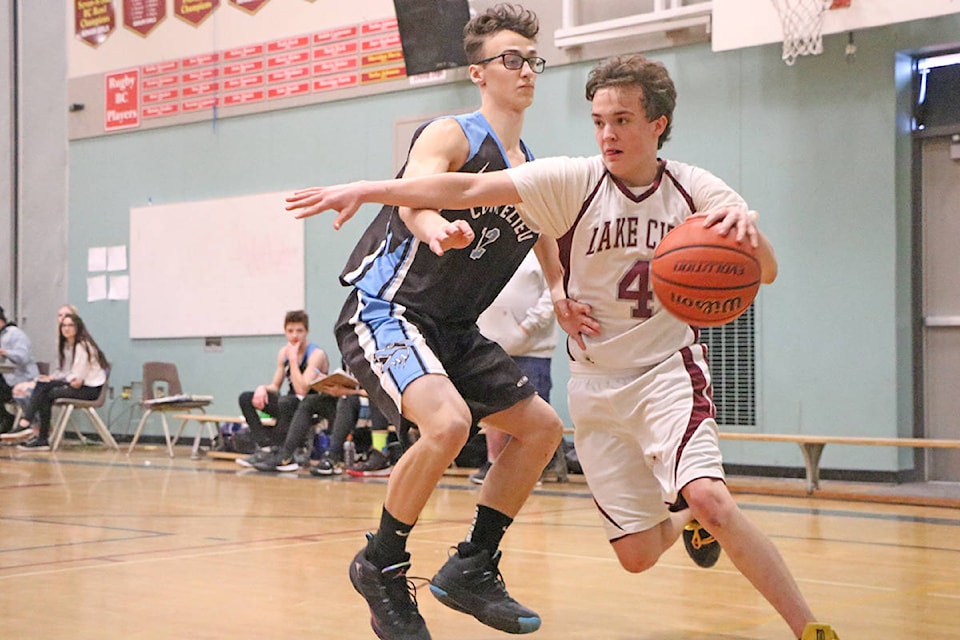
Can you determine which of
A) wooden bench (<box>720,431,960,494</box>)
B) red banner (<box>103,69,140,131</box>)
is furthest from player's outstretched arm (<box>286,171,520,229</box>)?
red banner (<box>103,69,140,131</box>)

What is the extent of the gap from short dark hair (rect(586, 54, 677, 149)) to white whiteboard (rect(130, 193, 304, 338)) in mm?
8773

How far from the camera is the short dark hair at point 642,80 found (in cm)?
321

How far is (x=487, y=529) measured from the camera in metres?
3.62

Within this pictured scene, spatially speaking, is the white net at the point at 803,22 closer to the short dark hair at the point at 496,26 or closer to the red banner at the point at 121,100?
the short dark hair at the point at 496,26

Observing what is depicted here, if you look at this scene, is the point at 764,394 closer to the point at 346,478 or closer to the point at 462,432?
the point at 346,478

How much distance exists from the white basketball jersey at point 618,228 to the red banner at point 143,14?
35.5 feet

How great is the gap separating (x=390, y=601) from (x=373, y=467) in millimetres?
5957

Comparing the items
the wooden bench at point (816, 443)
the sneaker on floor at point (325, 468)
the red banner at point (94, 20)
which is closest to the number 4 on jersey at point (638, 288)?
the wooden bench at point (816, 443)

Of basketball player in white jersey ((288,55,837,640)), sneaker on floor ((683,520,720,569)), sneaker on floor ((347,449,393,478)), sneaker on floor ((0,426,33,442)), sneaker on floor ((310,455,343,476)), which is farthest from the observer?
sneaker on floor ((0,426,33,442))

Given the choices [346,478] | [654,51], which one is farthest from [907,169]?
[346,478]

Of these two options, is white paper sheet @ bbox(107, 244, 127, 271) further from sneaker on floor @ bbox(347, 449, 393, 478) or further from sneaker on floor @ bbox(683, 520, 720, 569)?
sneaker on floor @ bbox(683, 520, 720, 569)

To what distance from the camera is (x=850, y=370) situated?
28.2 ft

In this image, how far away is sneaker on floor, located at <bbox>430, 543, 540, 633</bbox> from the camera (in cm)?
342

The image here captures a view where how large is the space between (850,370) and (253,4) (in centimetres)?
722
